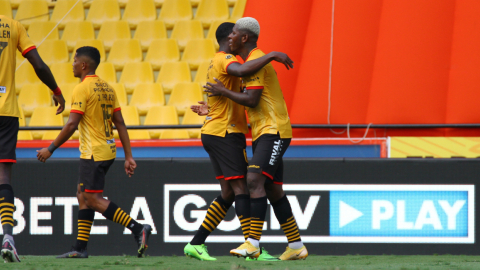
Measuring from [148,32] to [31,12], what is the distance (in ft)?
5.81

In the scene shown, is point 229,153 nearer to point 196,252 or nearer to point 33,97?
point 196,252

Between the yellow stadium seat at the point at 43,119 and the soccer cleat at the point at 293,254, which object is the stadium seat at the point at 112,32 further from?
the soccer cleat at the point at 293,254

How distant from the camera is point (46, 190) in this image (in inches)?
208

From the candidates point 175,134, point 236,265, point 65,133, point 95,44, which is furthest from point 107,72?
point 236,265

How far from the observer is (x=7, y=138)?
3.37m

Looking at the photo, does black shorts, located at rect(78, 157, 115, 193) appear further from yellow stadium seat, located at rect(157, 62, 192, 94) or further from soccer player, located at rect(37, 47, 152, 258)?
yellow stadium seat, located at rect(157, 62, 192, 94)

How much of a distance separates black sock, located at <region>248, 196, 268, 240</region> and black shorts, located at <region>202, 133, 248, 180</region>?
0.23 metres

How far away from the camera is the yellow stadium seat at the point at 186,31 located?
7.42m

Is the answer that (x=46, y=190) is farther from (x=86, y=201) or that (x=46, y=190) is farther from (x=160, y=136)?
(x=160, y=136)

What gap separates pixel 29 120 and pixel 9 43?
13.0 ft

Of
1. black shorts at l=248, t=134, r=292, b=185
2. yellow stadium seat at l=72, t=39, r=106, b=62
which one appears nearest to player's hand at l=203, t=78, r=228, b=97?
black shorts at l=248, t=134, r=292, b=185

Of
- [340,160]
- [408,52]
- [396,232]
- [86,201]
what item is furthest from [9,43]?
[408,52]

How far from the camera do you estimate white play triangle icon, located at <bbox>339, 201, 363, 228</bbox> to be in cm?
502

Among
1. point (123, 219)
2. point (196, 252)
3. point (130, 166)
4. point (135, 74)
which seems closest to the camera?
point (196, 252)
